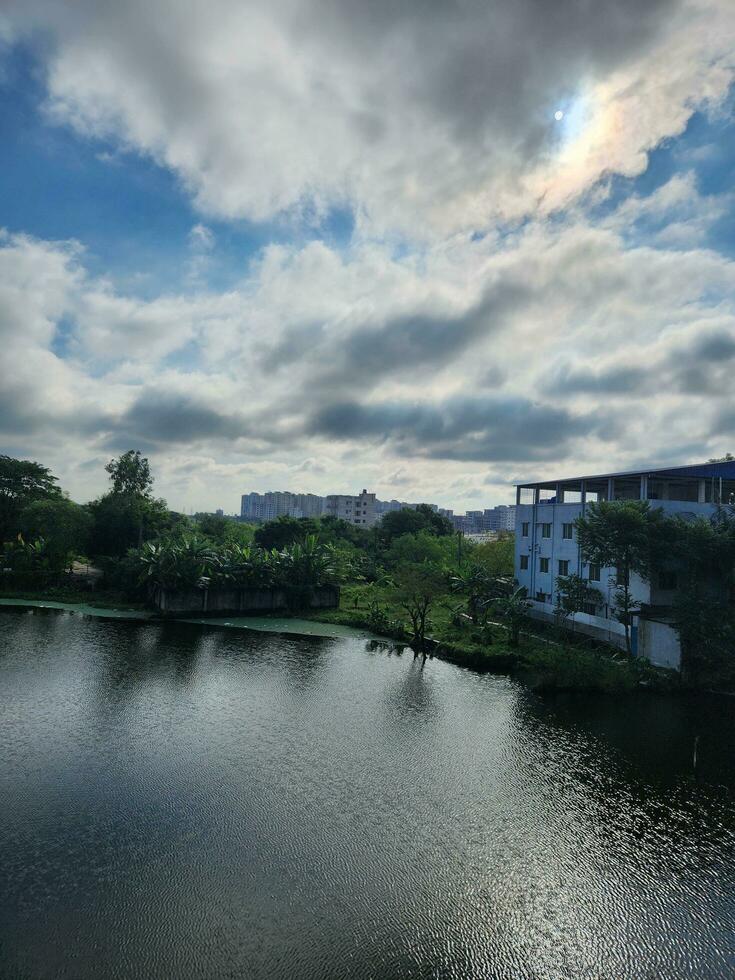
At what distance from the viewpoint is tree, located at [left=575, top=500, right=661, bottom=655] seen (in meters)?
23.4

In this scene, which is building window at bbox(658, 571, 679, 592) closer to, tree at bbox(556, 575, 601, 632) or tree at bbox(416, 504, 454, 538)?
tree at bbox(556, 575, 601, 632)

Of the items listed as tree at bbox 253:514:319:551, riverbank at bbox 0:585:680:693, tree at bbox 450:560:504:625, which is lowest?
riverbank at bbox 0:585:680:693

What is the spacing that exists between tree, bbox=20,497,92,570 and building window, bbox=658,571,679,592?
3827 cm

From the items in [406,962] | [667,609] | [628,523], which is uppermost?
[628,523]

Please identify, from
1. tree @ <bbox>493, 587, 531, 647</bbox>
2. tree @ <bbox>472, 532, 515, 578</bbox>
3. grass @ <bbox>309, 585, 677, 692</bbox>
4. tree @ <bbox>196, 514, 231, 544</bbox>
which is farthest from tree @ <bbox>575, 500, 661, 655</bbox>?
tree @ <bbox>196, 514, 231, 544</bbox>

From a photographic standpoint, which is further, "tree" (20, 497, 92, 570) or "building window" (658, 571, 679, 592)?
"tree" (20, 497, 92, 570)

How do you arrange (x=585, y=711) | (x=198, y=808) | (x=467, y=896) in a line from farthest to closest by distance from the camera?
(x=585, y=711) < (x=198, y=808) < (x=467, y=896)

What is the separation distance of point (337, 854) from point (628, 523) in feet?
59.5

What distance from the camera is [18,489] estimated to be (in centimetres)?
5134

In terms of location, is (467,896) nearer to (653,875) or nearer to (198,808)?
(653,875)

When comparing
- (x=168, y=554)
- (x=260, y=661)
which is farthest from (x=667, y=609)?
(x=168, y=554)

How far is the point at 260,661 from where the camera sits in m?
24.5

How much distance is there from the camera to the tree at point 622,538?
76.7 feet

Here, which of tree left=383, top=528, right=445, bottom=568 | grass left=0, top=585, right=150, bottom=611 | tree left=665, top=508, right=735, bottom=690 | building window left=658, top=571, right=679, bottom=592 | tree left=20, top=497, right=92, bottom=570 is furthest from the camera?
tree left=383, top=528, right=445, bottom=568
